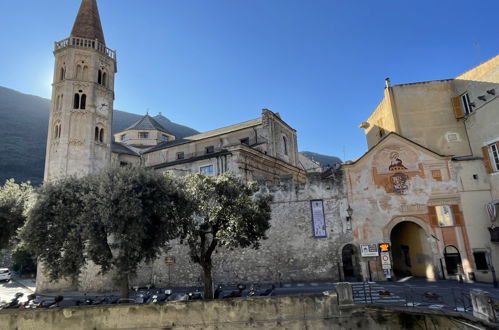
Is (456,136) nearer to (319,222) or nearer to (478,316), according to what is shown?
(319,222)

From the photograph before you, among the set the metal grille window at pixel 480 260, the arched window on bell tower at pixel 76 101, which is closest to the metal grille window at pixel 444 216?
the metal grille window at pixel 480 260

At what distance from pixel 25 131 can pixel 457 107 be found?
134111 millimetres

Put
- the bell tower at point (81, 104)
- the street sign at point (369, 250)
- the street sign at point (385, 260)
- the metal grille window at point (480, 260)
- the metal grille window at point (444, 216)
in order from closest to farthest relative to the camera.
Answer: the street sign at point (385, 260), the metal grille window at point (480, 260), the metal grille window at point (444, 216), the street sign at point (369, 250), the bell tower at point (81, 104)

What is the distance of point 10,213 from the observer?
21906mm

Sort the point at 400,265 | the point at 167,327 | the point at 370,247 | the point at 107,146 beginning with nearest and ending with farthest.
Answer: the point at 167,327, the point at 370,247, the point at 400,265, the point at 107,146

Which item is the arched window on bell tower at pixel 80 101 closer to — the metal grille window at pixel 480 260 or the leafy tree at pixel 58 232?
the leafy tree at pixel 58 232

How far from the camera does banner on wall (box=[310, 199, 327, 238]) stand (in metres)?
25.3

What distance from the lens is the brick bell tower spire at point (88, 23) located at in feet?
128

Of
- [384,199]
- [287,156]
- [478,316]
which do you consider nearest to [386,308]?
[478,316]

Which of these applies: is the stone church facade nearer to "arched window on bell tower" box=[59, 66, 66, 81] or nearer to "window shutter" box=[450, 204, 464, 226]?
"window shutter" box=[450, 204, 464, 226]

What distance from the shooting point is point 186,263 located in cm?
2817

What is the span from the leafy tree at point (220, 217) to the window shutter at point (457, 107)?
63.0 ft

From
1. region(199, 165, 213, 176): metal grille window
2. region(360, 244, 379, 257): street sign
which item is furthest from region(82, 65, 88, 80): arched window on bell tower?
region(360, 244, 379, 257): street sign

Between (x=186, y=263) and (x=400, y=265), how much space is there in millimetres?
18597
